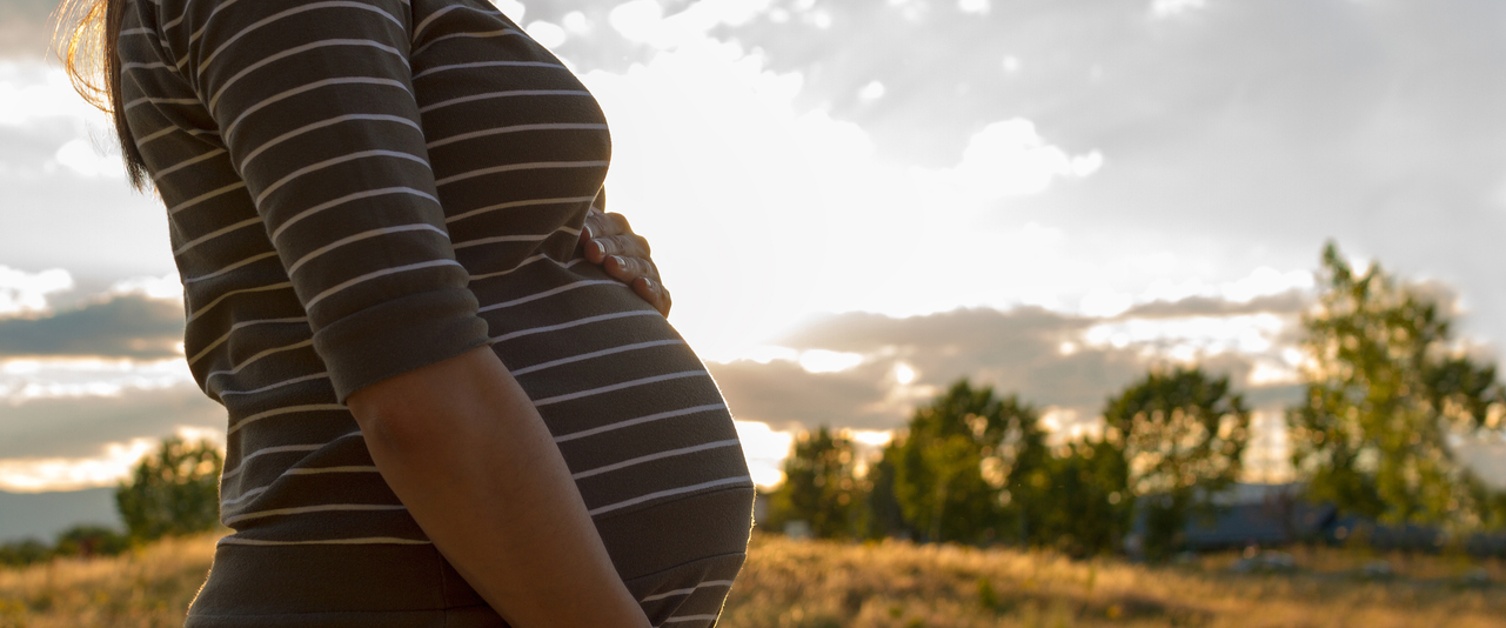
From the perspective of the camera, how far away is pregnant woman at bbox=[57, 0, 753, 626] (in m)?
0.87

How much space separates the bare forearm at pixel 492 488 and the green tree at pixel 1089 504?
42688mm

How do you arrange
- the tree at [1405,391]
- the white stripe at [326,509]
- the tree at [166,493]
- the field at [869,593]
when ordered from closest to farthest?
the white stripe at [326,509], the field at [869,593], the tree at [1405,391], the tree at [166,493]

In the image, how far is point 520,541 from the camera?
90 centimetres

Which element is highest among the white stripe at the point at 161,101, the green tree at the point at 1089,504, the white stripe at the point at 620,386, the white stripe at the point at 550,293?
the white stripe at the point at 161,101

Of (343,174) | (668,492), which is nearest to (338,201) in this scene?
(343,174)

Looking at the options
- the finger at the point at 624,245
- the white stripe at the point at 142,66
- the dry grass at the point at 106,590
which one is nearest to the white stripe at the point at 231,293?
the white stripe at the point at 142,66

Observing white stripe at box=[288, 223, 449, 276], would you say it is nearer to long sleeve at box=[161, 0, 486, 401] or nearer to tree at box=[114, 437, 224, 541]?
long sleeve at box=[161, 0, 486, 401]

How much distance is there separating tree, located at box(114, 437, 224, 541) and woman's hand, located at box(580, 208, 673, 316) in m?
41.3

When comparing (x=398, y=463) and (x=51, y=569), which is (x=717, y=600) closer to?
(x=398, y=463)

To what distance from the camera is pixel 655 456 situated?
1.12 meters

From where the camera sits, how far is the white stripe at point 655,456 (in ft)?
3.45

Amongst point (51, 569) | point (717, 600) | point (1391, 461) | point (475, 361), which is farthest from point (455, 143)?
point (1391, 461)

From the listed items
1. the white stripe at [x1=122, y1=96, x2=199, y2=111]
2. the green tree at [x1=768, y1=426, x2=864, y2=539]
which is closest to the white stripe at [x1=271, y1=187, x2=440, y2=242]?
the white stripe at [x1=122, y1=96, x2=199, y2=111]

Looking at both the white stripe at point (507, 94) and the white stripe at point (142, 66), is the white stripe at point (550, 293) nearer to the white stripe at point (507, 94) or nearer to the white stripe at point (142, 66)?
the white stripe at point (507, 94)
